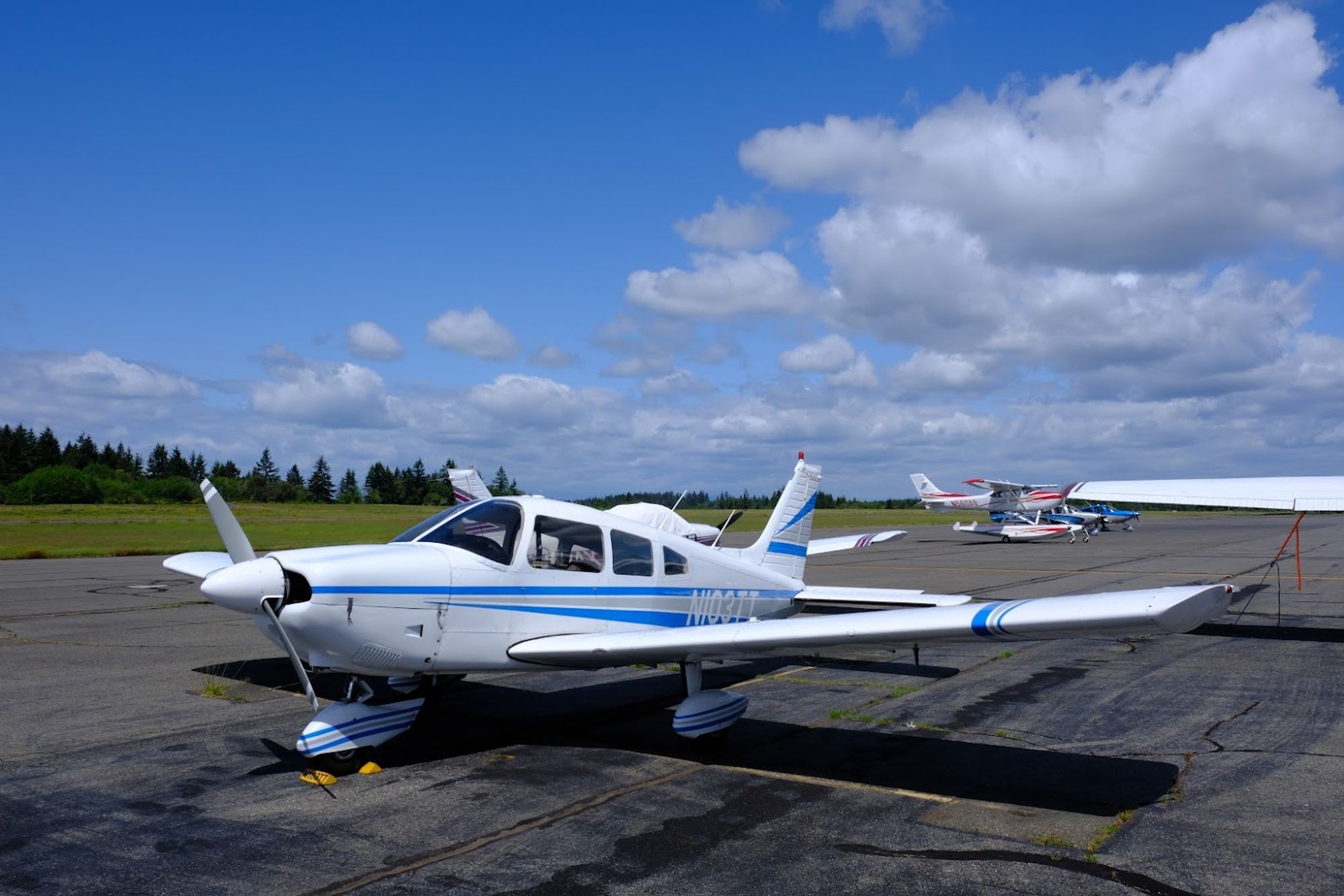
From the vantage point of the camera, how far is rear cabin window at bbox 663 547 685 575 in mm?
8430

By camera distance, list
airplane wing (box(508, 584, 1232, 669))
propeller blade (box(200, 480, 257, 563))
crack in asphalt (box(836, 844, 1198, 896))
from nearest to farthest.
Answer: crack in asphalt (box(836, 844, 1198, 896)), airplane wing (box(508, 584, 1232, 669)), propeller blade (box(200, 480, 257, 563))

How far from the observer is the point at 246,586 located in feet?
19.7

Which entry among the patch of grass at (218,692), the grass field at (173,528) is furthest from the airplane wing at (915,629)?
the grass field at (173,528)

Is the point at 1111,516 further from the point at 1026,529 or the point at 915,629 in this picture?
the point at 915,629

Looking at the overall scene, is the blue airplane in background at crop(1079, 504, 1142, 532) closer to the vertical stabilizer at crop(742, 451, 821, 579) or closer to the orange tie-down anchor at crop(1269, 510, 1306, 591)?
the orange tie-down anchor at crop(1269, 510, 1306, 591)

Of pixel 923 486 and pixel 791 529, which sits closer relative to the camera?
pixel 791 529

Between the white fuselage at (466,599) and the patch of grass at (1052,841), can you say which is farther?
the white fuselage at (466,599)

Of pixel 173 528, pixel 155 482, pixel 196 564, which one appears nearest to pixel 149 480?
pixel 155 482

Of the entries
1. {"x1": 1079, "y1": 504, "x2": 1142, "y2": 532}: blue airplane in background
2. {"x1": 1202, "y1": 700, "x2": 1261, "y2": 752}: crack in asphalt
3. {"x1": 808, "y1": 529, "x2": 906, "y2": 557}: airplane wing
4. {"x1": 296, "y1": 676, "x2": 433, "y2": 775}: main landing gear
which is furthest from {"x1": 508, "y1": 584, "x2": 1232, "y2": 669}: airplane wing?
{"x1": 1079, "y1": 504, "x2": 1142, "y2": 532}: blue airplane in background

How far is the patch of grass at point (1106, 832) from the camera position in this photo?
4957 mm

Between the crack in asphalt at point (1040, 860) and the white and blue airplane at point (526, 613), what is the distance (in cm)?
119

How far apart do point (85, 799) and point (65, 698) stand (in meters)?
3.90

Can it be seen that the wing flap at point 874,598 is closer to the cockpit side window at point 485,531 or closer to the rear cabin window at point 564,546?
the rear cabin window at point 564,546

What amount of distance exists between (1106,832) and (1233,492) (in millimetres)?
9523
